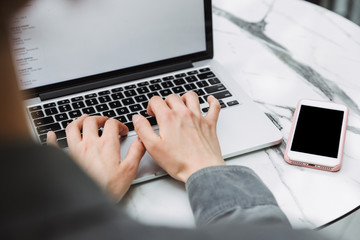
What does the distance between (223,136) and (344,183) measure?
22 cm

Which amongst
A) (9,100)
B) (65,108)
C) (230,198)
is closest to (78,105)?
(65,108)

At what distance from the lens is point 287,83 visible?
37.8 inches

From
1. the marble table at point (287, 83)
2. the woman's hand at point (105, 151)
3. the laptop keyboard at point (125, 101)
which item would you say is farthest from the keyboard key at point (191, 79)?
the woman's hand at point (105, 151)

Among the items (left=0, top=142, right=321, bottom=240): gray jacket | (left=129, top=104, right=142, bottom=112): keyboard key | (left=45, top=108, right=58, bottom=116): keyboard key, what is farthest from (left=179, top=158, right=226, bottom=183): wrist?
(left=0, top=142, right=321, bottom=240): gray jacket

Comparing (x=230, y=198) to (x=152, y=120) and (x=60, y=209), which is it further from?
(x=60, y=209)

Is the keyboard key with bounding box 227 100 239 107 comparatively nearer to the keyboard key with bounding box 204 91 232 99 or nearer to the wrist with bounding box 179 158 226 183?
the keyboard key with bounding box 204 91 232 99

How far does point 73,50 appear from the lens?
35.1 inches

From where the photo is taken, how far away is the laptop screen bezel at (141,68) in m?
0.90

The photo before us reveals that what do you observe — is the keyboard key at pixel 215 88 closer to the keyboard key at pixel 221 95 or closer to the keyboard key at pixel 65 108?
the keyboard key at pixel 221 95

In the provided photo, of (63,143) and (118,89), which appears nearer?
(63,143)

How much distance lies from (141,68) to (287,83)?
32 centimetres

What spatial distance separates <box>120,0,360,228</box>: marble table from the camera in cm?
70

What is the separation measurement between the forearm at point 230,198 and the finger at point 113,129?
16 centimetres

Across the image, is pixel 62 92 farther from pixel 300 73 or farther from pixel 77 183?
pixel 77 183
